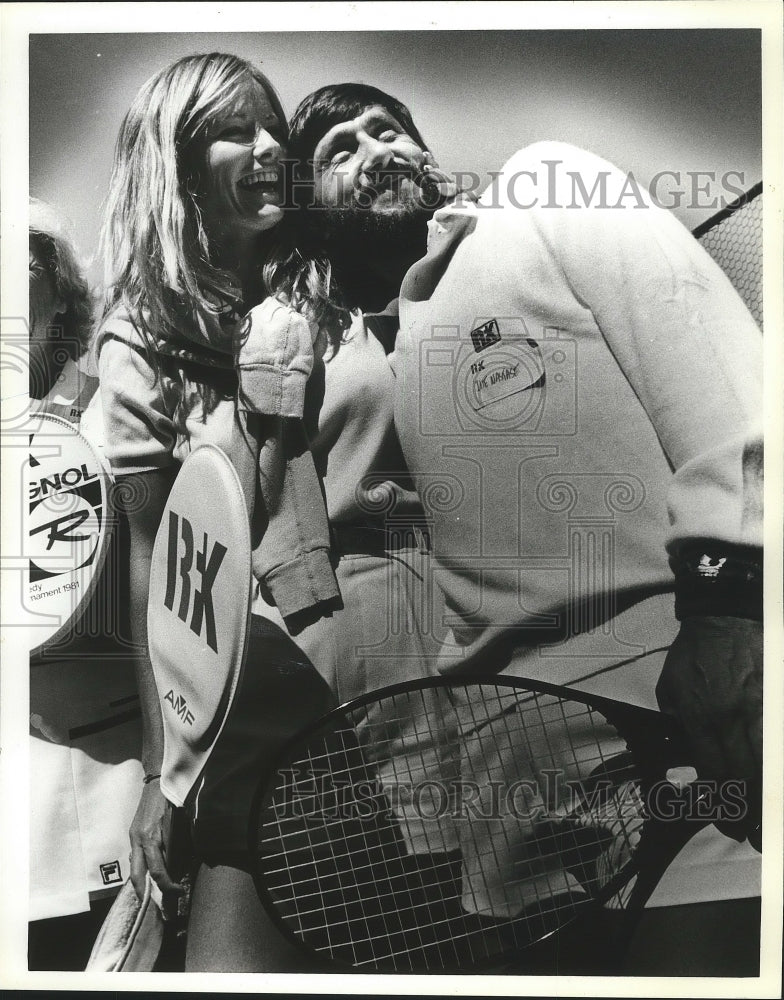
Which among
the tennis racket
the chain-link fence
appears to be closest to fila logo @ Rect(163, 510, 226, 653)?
the tennis racket

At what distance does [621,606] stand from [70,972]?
1.10 m

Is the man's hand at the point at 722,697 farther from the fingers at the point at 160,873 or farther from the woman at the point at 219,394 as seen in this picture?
the fingers at the point at 160,873

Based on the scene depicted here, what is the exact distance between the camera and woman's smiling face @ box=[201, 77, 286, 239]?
1.52 metres

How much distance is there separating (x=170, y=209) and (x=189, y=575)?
1.96 feet

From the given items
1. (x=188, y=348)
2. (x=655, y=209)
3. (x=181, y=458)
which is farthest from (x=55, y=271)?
(x=655, y=209)

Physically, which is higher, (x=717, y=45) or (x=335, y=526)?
(x=717, y=45)

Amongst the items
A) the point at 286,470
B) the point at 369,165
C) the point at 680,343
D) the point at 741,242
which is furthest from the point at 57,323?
the point at 741,242

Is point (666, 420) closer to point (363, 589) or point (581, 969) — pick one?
point (363, 589)

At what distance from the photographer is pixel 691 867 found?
1502 millimetres

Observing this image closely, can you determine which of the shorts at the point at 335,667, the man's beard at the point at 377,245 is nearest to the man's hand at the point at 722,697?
the shorts at the point at 335,667

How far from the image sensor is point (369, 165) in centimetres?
151

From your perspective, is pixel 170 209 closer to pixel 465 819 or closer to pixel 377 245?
pixel 377 245

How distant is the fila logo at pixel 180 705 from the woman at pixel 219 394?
0.09 feet

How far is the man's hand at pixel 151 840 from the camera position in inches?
60.3
